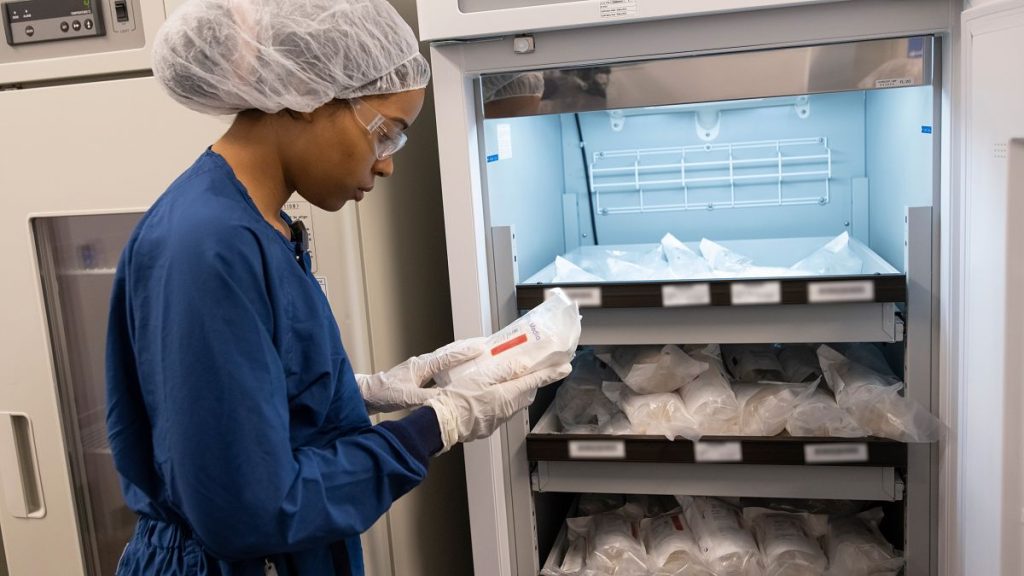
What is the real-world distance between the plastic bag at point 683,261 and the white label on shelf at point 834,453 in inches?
14.6

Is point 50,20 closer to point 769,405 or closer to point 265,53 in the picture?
point 265,53

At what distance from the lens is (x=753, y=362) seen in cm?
188

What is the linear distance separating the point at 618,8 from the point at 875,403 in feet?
2.67

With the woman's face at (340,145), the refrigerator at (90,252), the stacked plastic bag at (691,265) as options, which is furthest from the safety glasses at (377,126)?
the stacked plastic bag at (691,265)

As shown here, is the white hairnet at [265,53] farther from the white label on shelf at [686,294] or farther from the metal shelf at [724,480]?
the metal shelf at [724,480]

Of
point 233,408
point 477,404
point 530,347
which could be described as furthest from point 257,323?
point 530,347

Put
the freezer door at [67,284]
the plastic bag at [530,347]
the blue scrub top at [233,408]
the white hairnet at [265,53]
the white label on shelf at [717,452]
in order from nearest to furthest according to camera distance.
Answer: the blue scrub top at [233,408]
the white hairnet at [265,53]
the plastic bag at [530,347]
the white label on shelf at [717,452]
the freezer door at [67,284]

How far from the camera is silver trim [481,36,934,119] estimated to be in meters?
1.44

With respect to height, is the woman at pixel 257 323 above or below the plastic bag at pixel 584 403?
above

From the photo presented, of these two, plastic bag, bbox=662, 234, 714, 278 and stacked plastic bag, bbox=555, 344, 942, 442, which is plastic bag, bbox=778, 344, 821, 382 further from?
plastic bag, bbox=662, 234, 714, 278

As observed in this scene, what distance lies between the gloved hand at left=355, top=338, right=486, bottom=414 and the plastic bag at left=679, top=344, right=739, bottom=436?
0.47m

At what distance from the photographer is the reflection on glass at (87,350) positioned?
182cm

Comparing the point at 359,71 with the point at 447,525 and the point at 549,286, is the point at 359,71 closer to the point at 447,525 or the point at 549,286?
the point at 549,286

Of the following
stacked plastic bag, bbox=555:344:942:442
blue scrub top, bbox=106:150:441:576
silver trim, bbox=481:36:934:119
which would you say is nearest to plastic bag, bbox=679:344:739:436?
stacked plastic bag, bbox=555:344:942:442
